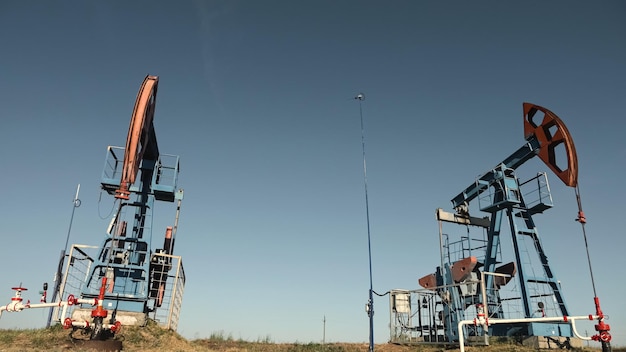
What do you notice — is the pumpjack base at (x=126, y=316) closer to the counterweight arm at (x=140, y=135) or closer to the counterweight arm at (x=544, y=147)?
the counterweight arm at (x=140, y=135)

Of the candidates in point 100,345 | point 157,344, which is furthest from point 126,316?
point 100,345

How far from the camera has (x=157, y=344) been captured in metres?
14.0

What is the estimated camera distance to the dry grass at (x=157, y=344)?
12.5 meters

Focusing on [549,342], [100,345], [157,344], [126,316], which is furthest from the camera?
[549,342]

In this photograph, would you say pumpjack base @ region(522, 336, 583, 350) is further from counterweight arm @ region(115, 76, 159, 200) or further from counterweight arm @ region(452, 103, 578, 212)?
counterweight arm @ region(115, 76, 159, 200)

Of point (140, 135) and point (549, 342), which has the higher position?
point (140, 135)

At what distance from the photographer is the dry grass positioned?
12477mm

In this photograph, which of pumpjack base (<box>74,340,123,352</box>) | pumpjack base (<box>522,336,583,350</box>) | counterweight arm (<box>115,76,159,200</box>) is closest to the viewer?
pumpjack base (<box>74,340,123,352</box>)

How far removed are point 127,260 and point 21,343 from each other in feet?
14.3

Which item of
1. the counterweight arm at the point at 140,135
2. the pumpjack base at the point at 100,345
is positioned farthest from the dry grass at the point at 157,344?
the counterweight arm at the point at 140,135

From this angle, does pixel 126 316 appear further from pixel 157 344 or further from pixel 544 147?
pixel 544 147

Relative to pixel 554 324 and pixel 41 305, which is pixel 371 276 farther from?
pixel 41 305

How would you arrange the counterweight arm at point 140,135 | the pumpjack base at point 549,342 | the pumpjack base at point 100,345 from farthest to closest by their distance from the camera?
the pumpjack base at point 549,342 < the counterweight arm at point 140,135 < the pumpjack base at point 100,345

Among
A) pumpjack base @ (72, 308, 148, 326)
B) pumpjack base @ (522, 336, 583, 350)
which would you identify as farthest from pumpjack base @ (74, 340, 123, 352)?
pumpjack base @ (522, 336, 583, 350)
